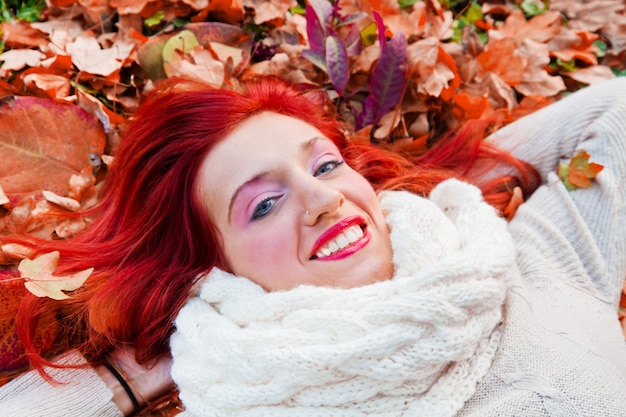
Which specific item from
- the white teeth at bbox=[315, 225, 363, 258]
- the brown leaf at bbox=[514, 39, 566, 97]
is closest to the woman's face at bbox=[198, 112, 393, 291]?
the white teeth at bbox=[315, 225, 363, 258]

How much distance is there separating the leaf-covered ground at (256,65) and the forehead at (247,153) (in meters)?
0.44

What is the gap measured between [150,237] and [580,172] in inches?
57.0

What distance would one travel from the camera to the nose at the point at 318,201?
4.87 feet

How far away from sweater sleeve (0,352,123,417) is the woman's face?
537 millimetres

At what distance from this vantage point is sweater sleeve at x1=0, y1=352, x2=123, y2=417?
160 cm

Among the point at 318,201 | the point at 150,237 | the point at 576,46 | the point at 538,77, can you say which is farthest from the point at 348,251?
the point at 576,46

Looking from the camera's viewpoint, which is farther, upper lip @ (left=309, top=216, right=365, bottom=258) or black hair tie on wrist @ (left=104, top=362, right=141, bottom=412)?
black hair tie on wrist @ (left=104, top=362, right=141, bottom=412)

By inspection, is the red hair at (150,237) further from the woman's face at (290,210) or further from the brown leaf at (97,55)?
the brown leaf at (97,55)

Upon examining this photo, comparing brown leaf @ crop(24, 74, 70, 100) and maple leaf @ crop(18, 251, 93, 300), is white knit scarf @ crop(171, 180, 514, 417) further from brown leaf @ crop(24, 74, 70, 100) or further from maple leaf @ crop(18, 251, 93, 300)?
brown leaf @ crop(24, 74, 70, 100)

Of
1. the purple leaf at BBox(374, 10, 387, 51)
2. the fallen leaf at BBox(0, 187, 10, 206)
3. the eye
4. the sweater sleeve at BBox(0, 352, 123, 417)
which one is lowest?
the sweater sleeve at BBox(0, 352, 123, 417)

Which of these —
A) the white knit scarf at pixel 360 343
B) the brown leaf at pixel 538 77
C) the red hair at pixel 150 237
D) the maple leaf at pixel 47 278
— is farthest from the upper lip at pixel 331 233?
the brown leaf at pixel 538 77

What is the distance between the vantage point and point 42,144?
1932mm

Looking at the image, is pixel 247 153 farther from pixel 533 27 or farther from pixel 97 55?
pixel 533 27

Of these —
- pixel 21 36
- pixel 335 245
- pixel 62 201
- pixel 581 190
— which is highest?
pixel 21 36
